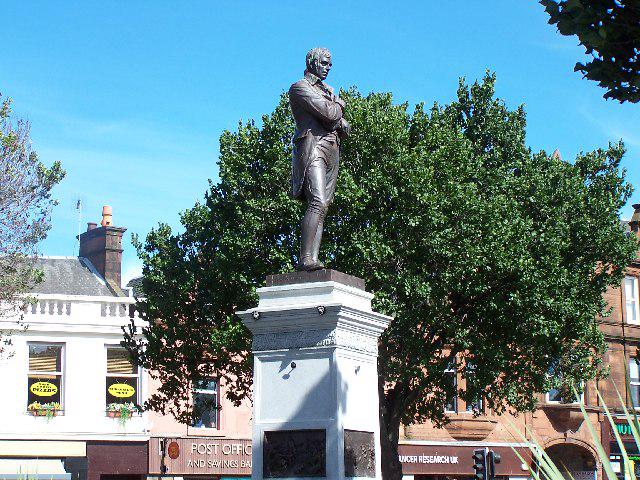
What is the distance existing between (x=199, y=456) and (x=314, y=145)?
2483cm

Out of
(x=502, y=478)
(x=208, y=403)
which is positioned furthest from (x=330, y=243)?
(x=502, y=478)

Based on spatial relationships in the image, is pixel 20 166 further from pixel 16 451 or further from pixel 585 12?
A: pixel 585 12

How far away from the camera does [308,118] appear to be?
12.8m

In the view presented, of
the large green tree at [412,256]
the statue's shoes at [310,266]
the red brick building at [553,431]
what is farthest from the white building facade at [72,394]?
the statue's shoes at [310,266]

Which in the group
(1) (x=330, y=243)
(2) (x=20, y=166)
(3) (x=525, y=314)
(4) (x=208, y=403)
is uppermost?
(2) (x=20, y=166)

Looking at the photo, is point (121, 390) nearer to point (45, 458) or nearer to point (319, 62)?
point (45, 458)

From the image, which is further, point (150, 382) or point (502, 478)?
point (502, 478)

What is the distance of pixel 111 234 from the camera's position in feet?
132

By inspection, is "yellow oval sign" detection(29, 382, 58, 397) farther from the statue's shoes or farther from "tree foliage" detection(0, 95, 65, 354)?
the statue's shoes

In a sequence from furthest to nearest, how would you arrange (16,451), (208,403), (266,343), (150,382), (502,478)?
(502,478), (150,382), (16,451), (208,403), (266,343)

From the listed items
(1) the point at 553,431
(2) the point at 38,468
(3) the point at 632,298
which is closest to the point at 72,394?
(2) the point at 38,468

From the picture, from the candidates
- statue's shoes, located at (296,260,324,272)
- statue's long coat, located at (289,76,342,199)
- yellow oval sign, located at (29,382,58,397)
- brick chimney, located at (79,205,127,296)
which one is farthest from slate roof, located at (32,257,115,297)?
statue's shoes, located at (296,260,324,272)

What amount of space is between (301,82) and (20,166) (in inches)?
606

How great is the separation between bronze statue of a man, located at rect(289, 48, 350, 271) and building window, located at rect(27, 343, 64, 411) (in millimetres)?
23103
